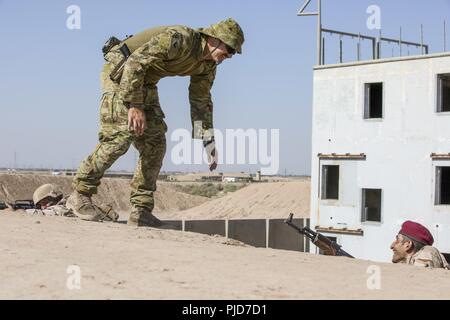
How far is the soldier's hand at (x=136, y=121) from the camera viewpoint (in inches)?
269

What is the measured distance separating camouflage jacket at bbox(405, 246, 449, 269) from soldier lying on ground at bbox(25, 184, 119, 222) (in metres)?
3.02

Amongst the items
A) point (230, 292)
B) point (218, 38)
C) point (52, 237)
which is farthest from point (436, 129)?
point (230, 292)

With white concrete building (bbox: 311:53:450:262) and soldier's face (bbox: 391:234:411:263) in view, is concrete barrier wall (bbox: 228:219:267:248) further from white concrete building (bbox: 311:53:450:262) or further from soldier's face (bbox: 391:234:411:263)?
soldier's face (bbox: 391:234:411:263)

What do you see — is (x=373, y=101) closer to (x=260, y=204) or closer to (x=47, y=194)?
(x=47, y=194)

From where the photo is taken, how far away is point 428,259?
6.41m

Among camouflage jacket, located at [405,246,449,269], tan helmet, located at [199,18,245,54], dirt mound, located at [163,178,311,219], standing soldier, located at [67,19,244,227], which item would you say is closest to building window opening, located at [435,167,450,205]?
standing soldier, located at [67,19,244,227]

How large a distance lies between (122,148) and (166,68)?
32.5 inches

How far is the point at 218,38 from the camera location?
23.0 ft

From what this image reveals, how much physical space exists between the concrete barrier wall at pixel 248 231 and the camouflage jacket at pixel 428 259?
14967 mm

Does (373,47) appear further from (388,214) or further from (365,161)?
(388,214)

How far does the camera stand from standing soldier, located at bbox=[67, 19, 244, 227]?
6.88m

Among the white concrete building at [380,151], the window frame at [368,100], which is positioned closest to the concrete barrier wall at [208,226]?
the white concrete building at [380,151]

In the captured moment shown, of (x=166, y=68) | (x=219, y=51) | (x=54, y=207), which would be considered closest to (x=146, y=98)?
(x=166, y=68)

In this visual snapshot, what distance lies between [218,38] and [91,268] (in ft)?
9.92
